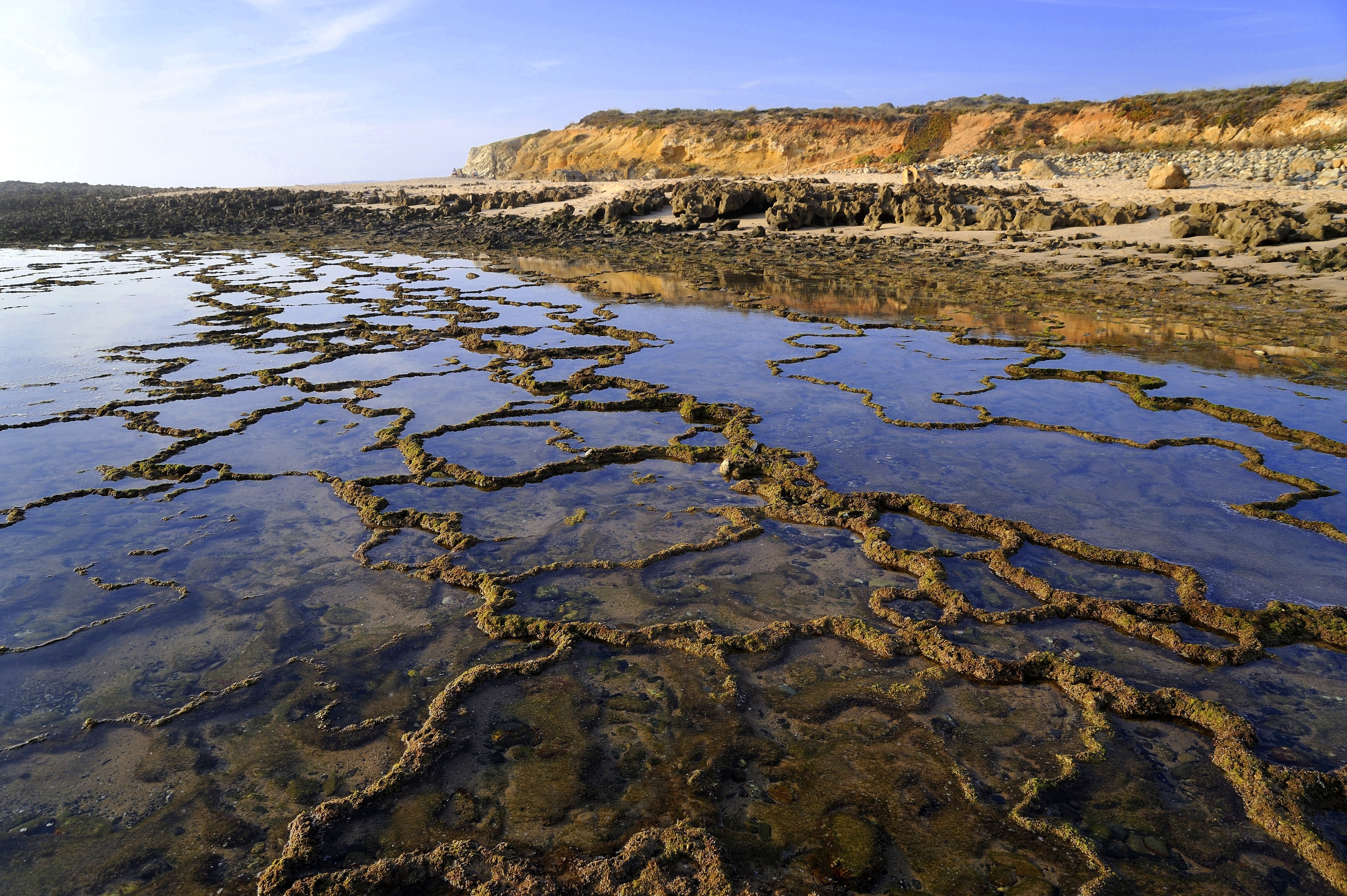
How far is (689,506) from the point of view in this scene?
424 cm

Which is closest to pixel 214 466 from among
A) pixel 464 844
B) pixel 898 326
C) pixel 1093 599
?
pixel 464 844

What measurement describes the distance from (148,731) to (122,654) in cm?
61

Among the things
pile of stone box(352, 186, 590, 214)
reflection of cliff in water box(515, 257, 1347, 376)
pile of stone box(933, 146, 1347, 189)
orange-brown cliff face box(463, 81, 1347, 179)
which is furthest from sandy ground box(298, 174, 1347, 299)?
orange-brown cliff face box(463, 81, 1347, 179)

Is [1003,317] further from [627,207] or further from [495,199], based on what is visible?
[495,199]

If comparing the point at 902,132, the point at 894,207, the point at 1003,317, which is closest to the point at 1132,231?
the point at 894,207

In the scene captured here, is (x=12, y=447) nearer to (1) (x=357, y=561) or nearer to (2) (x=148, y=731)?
(1) (x=357, y=561)

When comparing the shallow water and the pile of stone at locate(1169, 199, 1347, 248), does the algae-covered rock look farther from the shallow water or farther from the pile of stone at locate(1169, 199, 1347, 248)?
the pile of stone at locate(1169, 199, 1347, 248)

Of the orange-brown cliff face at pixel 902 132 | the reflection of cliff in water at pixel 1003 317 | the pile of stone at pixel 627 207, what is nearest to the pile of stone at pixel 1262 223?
the reflection of cliff in water at pixel 1003 317

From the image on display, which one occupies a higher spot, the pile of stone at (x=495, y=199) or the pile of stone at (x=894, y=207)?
the pile of stone at (x=495, y=199)

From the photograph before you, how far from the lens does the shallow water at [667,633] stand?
2.11 m

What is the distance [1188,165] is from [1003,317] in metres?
16.3

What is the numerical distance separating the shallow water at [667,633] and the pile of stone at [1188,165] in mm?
15067

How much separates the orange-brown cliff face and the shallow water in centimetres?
2561

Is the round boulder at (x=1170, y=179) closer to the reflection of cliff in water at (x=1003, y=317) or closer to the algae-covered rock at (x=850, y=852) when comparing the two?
the reflection of cliff in water at (x=1003, y=317)
